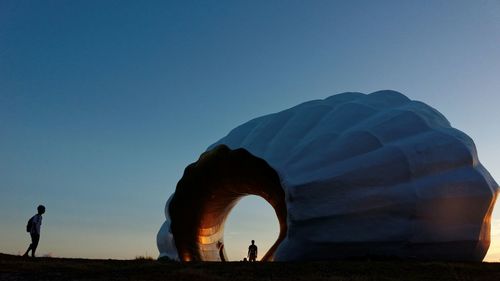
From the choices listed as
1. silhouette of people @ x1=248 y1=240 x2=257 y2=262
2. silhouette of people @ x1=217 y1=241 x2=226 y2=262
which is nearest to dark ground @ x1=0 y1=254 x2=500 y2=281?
silhouette of people @ x1=217 y1=241 x2=226 y2=262

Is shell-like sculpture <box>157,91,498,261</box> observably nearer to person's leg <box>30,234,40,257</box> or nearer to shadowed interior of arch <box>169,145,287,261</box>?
shadowed interior of arch <box>169,145,287,261</box>

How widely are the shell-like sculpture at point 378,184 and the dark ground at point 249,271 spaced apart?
5.06ft

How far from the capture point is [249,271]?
28.6 ft

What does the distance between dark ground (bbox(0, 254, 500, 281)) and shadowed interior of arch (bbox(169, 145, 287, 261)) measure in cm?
531

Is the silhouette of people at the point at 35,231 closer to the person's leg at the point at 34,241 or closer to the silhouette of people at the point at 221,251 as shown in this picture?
the person's leg at the point at 34,241

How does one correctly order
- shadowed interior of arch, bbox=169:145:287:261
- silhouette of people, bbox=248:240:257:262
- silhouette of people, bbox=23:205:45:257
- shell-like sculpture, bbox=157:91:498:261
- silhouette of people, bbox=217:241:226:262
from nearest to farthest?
shell-like sculpture, bbox=157:91:498:261 < silhouette of people, bbox=23:205:45:257 < shadowed interior of arch, bbox=169:145:287:261 < silhouette of people, bbox=217:241:226:262 < silhouette of people, bbox=248:240:257:262

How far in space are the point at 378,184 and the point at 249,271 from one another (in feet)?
13.7

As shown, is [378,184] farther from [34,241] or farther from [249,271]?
[34,241]

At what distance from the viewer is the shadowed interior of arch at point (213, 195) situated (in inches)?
595

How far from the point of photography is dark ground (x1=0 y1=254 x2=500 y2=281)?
26.1 feet

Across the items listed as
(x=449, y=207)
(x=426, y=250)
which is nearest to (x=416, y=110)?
(x=449, y=207)

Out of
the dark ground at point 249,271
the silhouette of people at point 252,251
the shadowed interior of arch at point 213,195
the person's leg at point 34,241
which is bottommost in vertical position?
the dark ground at point 249,271

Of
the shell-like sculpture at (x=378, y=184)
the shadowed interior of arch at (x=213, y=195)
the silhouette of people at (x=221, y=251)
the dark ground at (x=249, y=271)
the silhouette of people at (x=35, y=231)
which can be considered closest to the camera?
the dark ground at (x=249, y=271)

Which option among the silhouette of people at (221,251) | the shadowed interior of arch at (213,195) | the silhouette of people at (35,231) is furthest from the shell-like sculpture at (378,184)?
the silhouette of people at (221,251)
